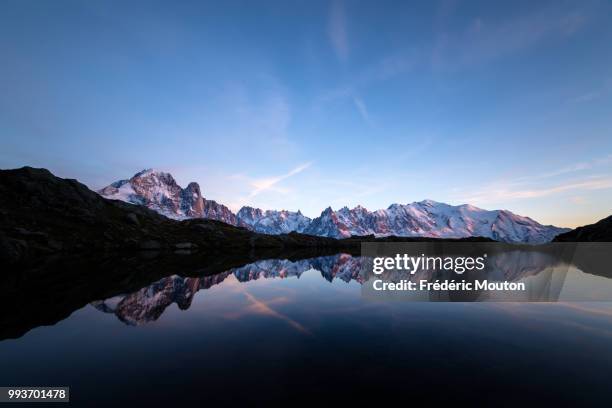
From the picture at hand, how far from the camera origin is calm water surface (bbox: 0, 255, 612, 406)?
13508 millimetres

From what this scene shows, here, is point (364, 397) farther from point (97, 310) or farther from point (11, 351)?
point (97, 310)

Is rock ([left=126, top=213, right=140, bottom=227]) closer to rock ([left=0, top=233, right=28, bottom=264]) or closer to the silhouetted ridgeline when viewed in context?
the silhouetted ridgeline

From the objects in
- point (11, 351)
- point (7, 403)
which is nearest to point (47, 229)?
point (11, 351)

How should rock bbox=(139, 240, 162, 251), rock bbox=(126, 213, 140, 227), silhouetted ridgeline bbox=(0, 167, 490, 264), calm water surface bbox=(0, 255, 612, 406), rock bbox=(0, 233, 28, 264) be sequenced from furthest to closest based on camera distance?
rock bbox=(126, 213, 140, 227) → rock bbox=(139, 240, 162, 251) → silhouetted ridgeline bbox=(0, 167, 490, 264) → rock bbox=(0, 233, 28, 264) → calm water surface bbox=(0, 255, 612, 406)

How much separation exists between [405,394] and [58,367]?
1944cm

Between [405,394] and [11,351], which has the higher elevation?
[405,394]

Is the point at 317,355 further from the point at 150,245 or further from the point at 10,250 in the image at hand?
the point at 150,245

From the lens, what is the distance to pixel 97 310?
1231 inches

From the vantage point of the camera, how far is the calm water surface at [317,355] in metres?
13.5

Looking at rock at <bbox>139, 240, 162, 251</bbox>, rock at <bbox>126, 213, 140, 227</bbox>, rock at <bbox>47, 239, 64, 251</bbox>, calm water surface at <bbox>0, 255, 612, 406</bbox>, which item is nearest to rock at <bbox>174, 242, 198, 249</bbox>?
rock at <bbox>139, 240, 162, 251</bbox>

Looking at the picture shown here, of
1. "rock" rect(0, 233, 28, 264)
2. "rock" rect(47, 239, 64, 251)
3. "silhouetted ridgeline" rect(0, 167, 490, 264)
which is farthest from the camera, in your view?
"silhouetted ridgeline" rect(0, 167, 490, 264)

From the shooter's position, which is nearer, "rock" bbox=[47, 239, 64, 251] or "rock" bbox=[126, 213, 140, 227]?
"rock" bbox=[47, 239, 64, 251]

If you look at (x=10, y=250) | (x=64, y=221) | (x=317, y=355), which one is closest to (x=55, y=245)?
(x=64, y=221)

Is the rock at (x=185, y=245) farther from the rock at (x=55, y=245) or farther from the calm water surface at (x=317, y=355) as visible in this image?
the calm water surface at (x=317, y=355)
